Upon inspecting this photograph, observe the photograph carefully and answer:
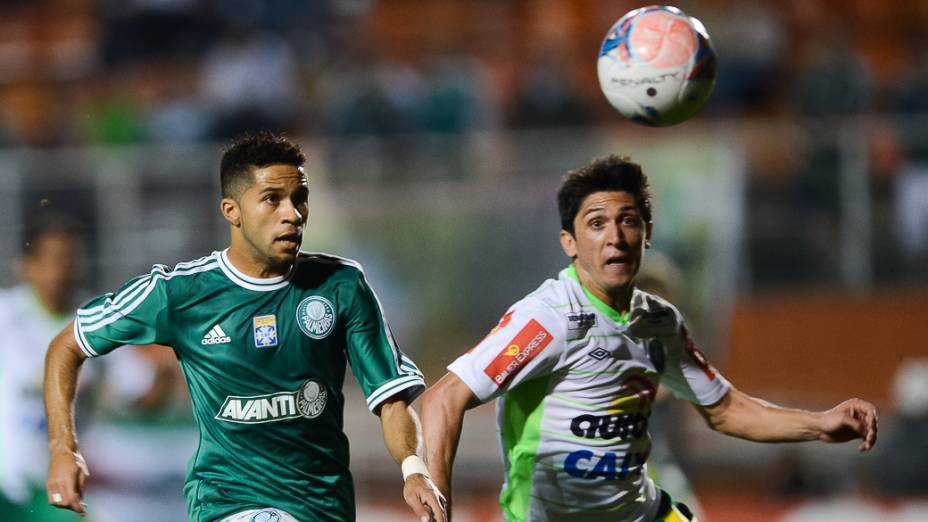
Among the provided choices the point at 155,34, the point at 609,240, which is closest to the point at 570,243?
the point at 609,240

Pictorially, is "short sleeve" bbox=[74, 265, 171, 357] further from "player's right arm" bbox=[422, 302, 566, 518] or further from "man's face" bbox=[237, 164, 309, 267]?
"player's right arm" bbox=[422, 302, 566, 518]

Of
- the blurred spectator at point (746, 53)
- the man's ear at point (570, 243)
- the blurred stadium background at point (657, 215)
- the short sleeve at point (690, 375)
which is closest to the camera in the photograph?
the man's ear at point (570, 243)

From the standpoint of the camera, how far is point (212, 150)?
12695 mm

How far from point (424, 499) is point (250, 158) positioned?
1454 millimetres

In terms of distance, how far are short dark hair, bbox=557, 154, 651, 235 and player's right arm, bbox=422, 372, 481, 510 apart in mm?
Answer: 843

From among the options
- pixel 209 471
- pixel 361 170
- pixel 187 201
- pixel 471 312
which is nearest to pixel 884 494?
pixel 471 312

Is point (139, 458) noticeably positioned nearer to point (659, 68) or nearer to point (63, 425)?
point (63, 425)

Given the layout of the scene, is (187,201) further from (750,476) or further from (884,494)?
(884,494)

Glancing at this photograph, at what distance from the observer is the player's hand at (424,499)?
4.32 m

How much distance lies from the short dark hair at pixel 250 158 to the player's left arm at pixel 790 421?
210 cm

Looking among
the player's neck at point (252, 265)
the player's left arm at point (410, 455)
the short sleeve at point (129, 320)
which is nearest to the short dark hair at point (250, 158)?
the player's neck at point (252, 265)

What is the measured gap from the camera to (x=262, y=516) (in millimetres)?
4703

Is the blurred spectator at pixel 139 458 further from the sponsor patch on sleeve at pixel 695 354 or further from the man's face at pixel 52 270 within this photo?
the sponsor patch on sleeve at pixel 695 354

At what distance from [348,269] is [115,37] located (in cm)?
1110
